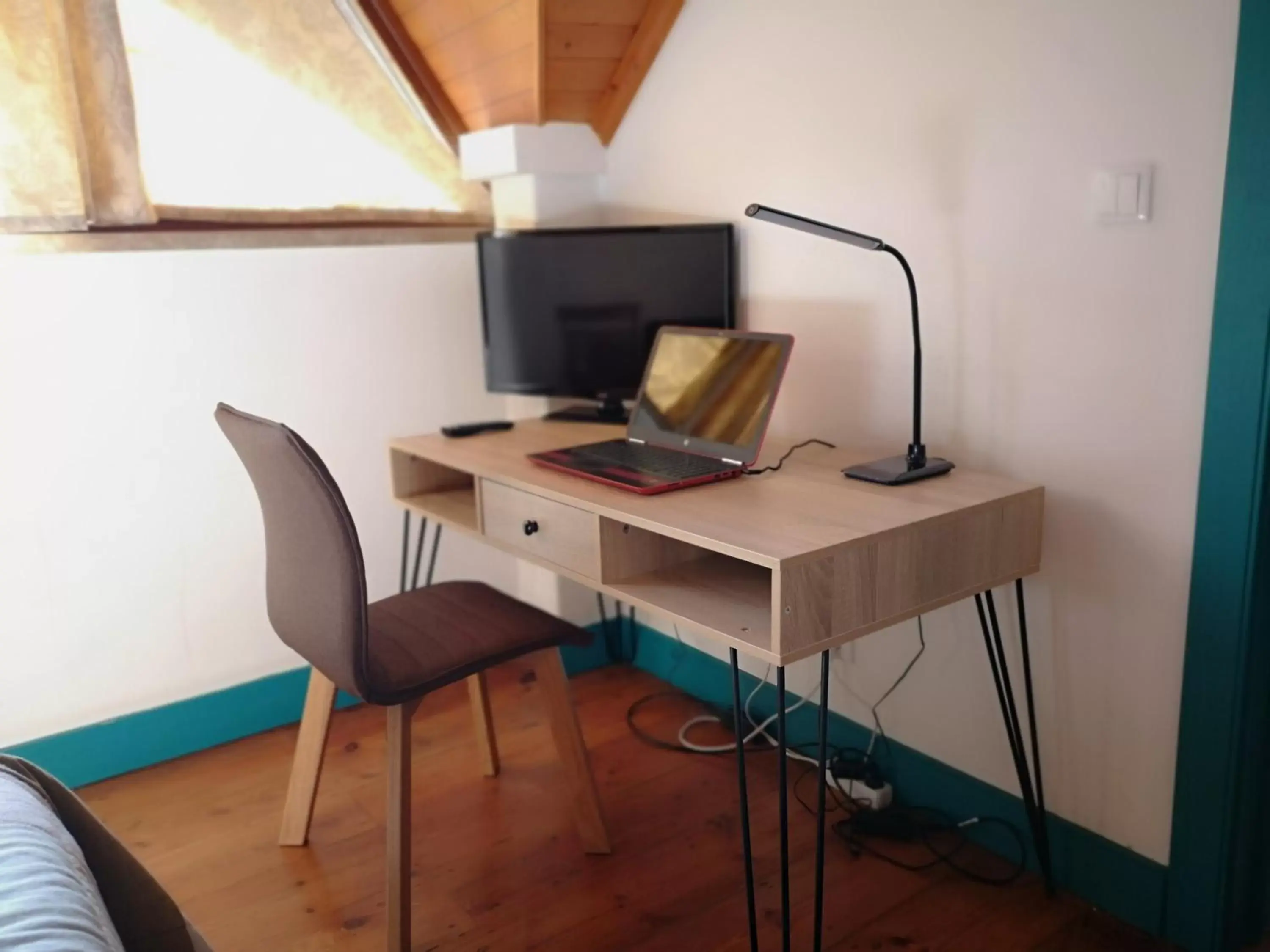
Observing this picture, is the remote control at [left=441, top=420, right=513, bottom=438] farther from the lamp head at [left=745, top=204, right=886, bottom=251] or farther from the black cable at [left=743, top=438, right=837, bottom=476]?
the lamp head at [left=745, top=204, right=886, bottom=251]

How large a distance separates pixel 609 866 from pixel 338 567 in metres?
0.80

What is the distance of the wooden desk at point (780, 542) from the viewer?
4.55 feet

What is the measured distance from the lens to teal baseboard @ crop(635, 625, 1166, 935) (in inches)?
67.3

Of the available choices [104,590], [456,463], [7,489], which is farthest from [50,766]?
[456,463]

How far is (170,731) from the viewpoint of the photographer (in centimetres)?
237

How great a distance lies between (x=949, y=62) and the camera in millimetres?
1772

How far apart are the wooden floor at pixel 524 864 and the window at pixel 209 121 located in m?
1.25

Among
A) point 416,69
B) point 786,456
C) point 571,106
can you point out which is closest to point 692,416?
point 786,456

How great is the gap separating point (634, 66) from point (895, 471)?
126 cm

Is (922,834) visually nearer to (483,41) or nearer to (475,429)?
(475,429)

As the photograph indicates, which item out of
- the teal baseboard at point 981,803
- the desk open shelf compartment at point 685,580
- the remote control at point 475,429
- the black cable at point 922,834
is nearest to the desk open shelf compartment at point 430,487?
the remote control at point 475,429

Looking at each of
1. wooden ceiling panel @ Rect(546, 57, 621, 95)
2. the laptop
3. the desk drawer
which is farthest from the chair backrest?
wooden ceiling panel @ Rect(546, 57, 621, 95)

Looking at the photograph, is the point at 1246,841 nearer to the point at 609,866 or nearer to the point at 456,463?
the point at 609,866

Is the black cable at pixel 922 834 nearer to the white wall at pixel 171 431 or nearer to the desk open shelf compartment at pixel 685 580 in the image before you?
the desk open shelf compartment at pixel 685 580
